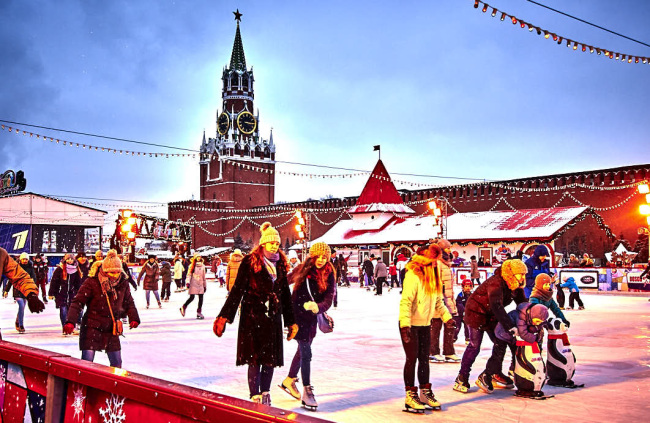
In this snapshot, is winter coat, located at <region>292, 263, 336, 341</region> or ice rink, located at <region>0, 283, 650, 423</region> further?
winter coat, located at <region>292, 263, 336, 341</region>

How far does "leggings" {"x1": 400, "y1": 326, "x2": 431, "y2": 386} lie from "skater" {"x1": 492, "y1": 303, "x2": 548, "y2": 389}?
885 millimetres

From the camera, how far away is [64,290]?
10.4 metres

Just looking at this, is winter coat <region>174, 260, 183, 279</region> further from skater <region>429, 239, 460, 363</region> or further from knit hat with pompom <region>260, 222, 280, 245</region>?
knit hat with pompom <region>260, 222, 280, 245</region>

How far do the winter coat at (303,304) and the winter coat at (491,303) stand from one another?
1300 millimetres

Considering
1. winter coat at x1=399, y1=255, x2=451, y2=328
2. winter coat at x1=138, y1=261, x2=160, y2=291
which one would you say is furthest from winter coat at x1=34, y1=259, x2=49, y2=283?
winter coat at x1=399, y1=255, x2=451, y2=328

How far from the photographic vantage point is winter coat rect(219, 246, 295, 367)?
446 centimetres

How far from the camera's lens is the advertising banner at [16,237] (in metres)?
45.4

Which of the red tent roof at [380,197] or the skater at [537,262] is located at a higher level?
the red tent roof at [380,197]

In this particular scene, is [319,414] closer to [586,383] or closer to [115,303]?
[115,303]

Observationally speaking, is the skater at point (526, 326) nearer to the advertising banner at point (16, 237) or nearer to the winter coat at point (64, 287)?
the winter coat at point (64, 287)

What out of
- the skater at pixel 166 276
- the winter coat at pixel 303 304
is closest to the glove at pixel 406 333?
the winter coat at pixel 303 304

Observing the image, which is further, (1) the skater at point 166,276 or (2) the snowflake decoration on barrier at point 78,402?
(1) the skater at point 166,276

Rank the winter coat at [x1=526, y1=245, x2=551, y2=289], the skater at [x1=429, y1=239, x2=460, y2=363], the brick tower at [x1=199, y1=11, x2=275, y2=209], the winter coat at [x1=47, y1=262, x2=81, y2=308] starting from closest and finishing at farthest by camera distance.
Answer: the skater at [x1=429, y1=239, x2=460, y2=363]
the winter coat at [x1=526, y1=245, x2=551, y2=289]
the winter coat at [x1=47, y1=262, x2=81, y2=308]
the brick tower at [x1=199, y1=11, x2=275, y2=209]

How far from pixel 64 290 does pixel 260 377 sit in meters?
6.89
